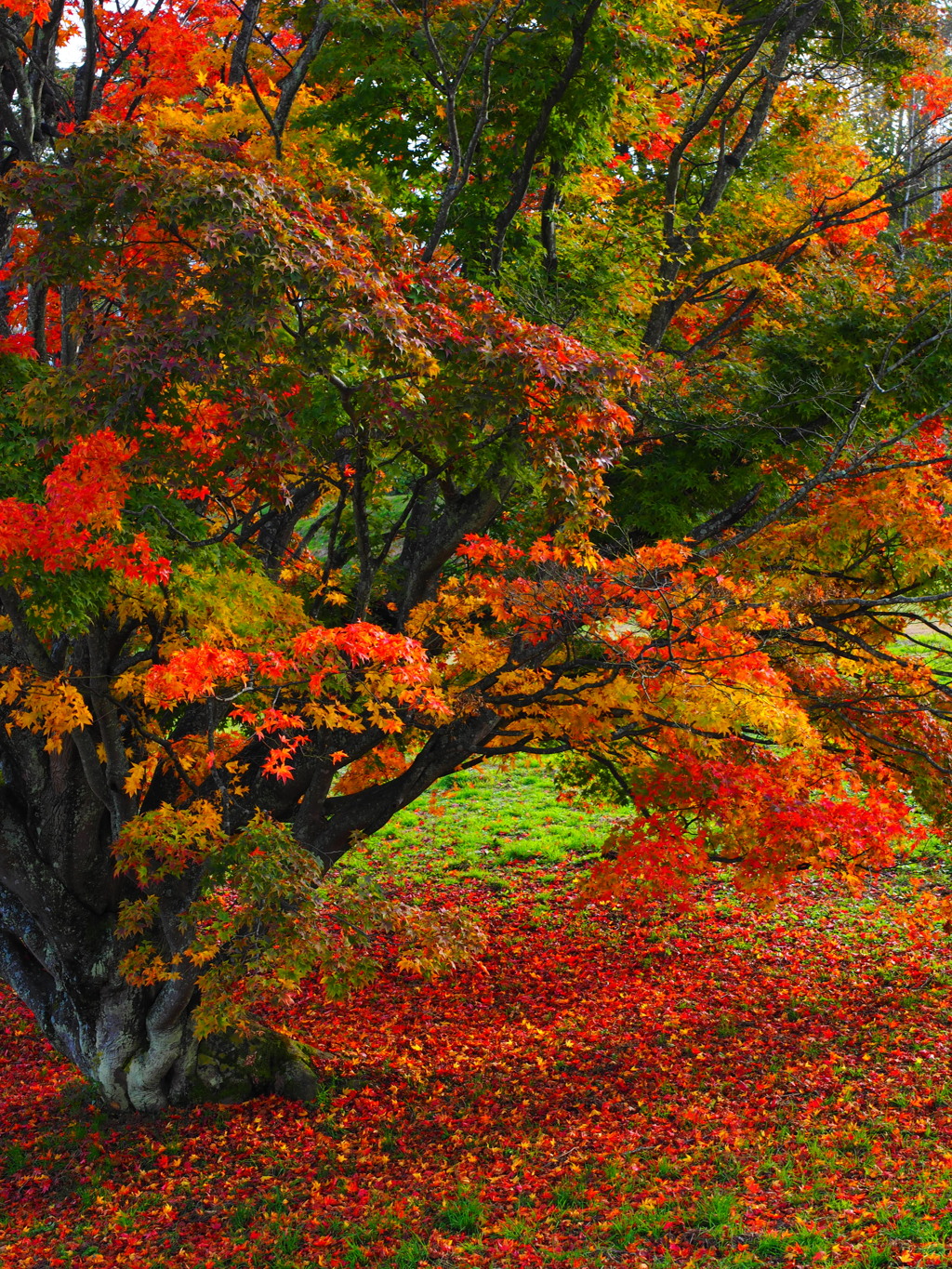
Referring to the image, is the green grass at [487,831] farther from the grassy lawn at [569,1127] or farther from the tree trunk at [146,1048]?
the tree trunk at [146,1048]

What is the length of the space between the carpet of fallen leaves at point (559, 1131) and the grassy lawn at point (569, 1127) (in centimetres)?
3

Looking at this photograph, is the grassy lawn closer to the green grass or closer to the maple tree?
the maple tree

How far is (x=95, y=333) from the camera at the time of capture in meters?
6.05

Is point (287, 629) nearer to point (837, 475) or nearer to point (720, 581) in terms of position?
point (720, 581)

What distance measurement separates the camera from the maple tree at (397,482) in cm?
579

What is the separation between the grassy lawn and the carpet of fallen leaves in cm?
3

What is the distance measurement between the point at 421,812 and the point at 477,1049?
939 cm

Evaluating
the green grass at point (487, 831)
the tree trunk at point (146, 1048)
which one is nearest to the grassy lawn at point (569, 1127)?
the tree trunk at point (146, 1048)

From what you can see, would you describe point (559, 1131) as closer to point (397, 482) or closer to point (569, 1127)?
point (569, 1127)

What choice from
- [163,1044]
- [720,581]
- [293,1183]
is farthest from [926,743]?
[163,1044]

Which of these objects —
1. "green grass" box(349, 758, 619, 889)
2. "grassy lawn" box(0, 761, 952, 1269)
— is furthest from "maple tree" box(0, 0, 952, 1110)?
"green grass" box(349, 758, 619, 889)

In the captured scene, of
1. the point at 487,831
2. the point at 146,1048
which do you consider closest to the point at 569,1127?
the point at 146,1048

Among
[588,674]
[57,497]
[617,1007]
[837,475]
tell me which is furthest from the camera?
[617,1007]

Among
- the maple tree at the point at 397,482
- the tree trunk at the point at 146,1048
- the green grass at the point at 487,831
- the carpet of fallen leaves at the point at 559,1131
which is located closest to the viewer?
the maple tree at the point at 397,482
